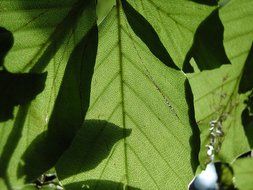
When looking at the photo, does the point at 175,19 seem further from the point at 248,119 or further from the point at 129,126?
the point at 248,119

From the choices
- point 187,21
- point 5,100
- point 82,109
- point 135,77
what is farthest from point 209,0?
point 5,100

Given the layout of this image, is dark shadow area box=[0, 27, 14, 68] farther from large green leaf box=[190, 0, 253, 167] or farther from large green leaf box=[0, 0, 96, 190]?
large green leaf box=[190, 0, 253, 167]

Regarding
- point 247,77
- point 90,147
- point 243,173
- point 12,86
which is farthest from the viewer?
point 243,173

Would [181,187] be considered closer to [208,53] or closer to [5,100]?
[208,53]

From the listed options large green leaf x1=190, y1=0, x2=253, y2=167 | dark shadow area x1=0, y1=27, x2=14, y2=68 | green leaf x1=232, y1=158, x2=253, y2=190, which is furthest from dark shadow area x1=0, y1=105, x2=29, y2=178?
green leaf x1=232, y1=158, x2=253, y2=190

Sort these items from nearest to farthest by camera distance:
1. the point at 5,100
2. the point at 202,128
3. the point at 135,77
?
the point at 5,100
the point at 135,77
the point at 202,128

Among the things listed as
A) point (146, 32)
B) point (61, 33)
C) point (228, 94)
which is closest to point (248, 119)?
point (228, 94)

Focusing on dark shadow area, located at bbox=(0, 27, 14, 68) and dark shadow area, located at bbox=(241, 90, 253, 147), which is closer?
dark shadow area, located at bbox=(0, 27, 14, 68)
